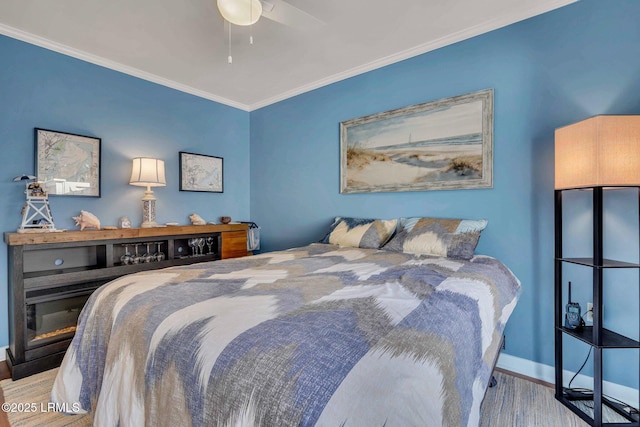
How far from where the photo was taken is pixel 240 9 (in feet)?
5.17

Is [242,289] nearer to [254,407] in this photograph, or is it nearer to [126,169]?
[254,407]

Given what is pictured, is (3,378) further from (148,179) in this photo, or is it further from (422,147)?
(422,147)

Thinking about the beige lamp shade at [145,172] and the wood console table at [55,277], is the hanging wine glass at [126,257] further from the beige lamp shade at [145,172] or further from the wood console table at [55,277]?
the beige lamp shade at [145,172]

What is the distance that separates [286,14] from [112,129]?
6.99 feet

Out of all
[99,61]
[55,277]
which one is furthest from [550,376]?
[99,61]

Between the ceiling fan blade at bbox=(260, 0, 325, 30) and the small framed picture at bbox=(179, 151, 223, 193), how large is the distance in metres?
2.13

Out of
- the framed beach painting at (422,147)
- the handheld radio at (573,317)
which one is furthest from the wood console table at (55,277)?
the handheld radio at (573,317)

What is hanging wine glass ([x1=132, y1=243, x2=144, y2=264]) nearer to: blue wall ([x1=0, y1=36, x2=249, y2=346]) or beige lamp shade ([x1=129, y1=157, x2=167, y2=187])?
blue wall ([x1=0, y1=36, x2=249, y2=346])

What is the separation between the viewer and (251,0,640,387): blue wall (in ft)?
5.87

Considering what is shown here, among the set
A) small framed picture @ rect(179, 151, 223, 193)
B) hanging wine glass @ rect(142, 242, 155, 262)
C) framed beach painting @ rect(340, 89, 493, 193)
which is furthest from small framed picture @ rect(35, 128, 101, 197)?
framed beach painting @ rect(340, 89, 493, 193)

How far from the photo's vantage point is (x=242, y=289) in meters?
1.26

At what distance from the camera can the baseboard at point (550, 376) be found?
174cm

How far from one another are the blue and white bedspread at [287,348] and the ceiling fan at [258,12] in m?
1.42

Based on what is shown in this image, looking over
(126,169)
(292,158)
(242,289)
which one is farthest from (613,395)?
(126,169)
